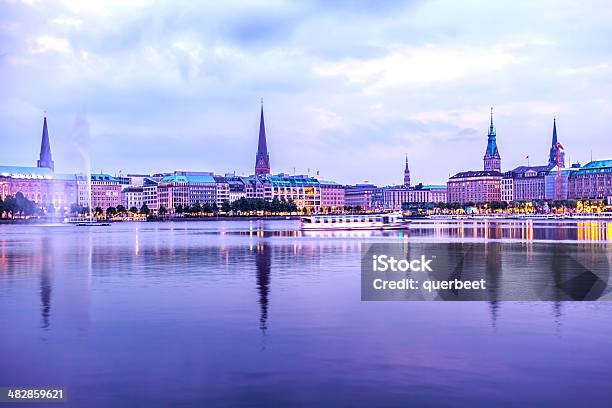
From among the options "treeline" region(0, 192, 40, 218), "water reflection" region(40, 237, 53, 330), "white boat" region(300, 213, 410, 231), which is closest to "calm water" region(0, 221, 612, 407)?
"water reflection" region(40, 237, 53, 330)

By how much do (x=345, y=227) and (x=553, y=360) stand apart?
3326 inches

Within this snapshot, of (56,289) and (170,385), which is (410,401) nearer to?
(170,385)

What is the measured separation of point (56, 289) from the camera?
90.1 ft

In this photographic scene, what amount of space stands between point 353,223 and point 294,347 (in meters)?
82.8

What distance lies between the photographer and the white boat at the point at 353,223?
98188 millimetres

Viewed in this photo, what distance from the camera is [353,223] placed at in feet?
324

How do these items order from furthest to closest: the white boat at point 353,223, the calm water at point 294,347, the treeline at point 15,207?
the treeline at point 15,207
the white boat at point 353,223
the calm water at point 294,347

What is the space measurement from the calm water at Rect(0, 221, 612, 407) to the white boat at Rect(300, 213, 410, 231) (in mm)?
70174

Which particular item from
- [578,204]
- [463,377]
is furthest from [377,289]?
[578,204]

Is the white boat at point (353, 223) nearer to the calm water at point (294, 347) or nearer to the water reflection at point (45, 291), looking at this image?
the water reflection at point (45, 291)

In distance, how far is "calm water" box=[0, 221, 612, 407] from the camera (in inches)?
502

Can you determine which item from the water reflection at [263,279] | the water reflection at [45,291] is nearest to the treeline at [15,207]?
the water reflection at [263,279]

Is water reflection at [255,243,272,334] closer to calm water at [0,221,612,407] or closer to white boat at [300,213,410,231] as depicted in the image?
calm water at [0,221,612,407]

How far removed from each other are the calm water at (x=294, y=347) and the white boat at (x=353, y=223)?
70174mm
